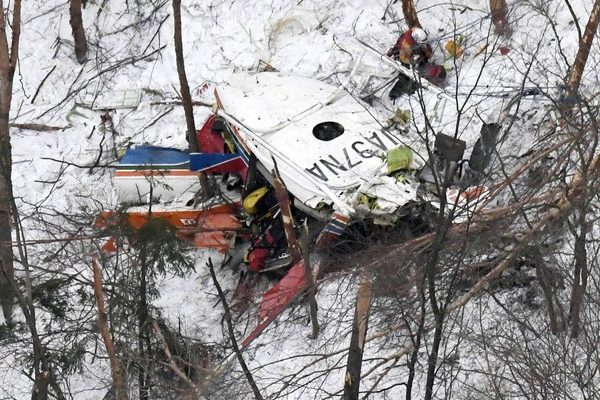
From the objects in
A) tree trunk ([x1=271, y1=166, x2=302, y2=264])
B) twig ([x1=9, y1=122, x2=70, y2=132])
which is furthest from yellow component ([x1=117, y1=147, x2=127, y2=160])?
tree trunk ([x1=271, y1=166, x2=302, y2=264])

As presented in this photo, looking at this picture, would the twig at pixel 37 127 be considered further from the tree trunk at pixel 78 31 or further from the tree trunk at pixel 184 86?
the tree trunk at pixel 184 86

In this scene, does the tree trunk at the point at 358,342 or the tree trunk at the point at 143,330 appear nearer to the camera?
the tree trunk at the point at 358,342

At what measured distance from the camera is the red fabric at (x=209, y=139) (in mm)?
14883

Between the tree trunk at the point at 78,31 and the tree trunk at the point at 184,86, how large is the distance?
2931mm

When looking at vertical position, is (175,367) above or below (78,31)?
below

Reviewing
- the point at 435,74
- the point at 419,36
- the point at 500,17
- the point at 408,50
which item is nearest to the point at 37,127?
the point at 408,50

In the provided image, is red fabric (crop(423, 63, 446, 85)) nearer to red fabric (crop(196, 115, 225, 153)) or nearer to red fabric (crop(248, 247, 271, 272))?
red fabric (crop(196, 115, 225, 153))

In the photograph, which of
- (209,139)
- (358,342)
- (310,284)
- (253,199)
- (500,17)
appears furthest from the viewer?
(500,17)

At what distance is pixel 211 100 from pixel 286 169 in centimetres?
307

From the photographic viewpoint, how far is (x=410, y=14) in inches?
611

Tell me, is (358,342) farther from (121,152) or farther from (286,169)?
(121,152)

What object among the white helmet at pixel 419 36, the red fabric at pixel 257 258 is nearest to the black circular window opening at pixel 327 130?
the red fabric at pixel 257 258

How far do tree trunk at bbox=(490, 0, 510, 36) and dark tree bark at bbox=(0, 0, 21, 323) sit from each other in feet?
19.7

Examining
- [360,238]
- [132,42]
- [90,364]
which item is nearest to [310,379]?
[360,238]
